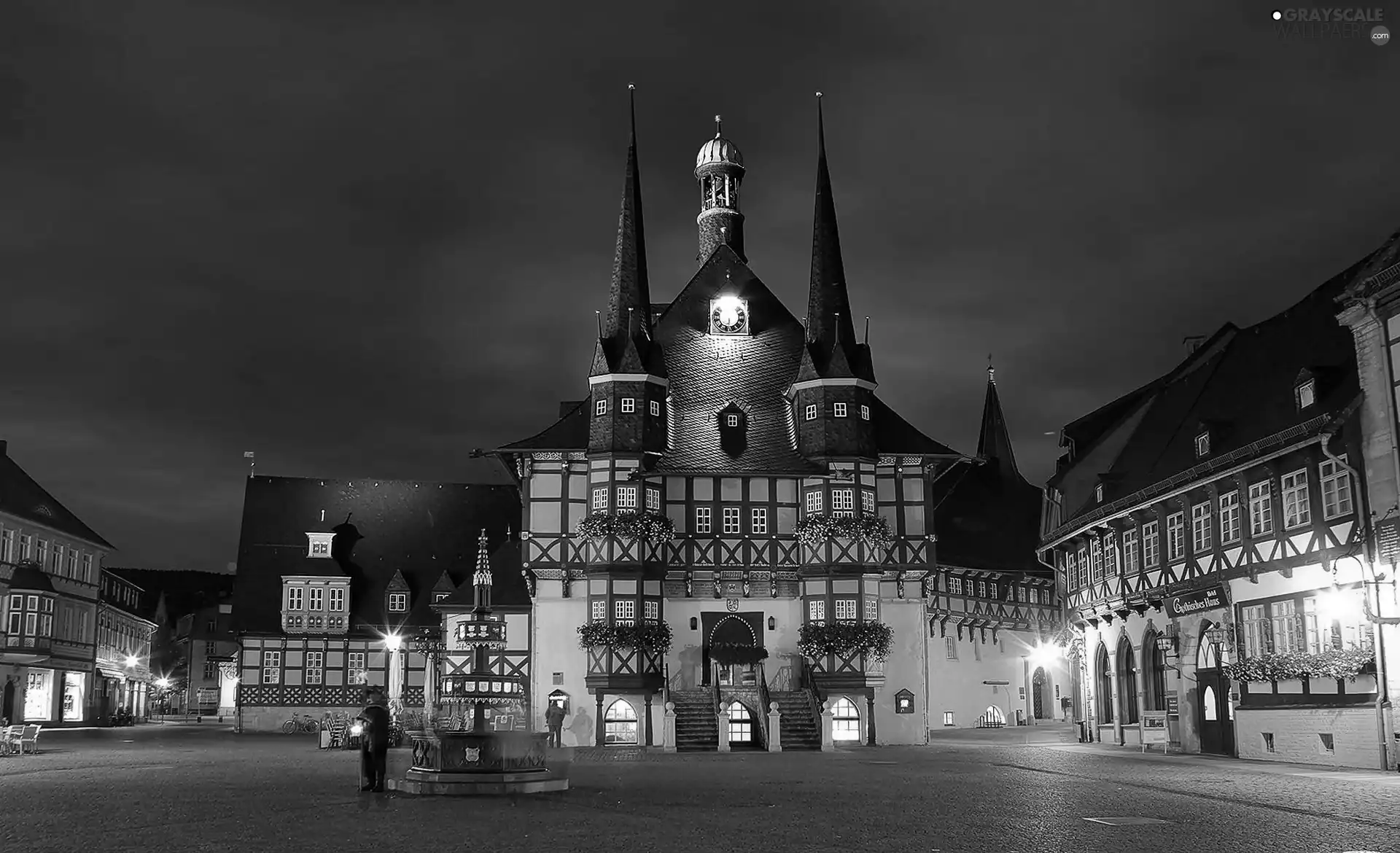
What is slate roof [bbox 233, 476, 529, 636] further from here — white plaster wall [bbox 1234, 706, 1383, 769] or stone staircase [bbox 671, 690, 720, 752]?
white plaster wall [bbox 1234, 706, 1383, 769]

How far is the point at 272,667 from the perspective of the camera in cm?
6669

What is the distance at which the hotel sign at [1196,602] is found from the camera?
1326 inches

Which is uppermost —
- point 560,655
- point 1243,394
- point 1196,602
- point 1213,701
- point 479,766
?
point 1243,394

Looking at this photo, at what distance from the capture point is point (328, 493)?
236 ft

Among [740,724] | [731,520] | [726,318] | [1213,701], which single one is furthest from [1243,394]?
[726,318]

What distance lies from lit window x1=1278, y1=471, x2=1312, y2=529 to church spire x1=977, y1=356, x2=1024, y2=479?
157 ft

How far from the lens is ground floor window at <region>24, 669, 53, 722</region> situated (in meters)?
63.4

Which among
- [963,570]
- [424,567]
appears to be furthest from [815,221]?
[424,567]

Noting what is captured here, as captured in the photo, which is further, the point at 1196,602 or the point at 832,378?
the point at 832,378

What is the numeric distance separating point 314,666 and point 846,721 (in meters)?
31.0

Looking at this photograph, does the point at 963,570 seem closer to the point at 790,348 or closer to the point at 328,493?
the point at 790,348

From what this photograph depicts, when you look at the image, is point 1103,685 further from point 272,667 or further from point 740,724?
point 272,667

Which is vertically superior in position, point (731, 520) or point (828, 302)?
point (828, 302)

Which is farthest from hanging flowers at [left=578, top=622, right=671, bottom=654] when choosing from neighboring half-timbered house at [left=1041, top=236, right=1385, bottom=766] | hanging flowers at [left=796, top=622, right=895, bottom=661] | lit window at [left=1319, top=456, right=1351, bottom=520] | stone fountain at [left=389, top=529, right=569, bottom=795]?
lit window at [left=1319, top=456, right=1351, bottom=520]
